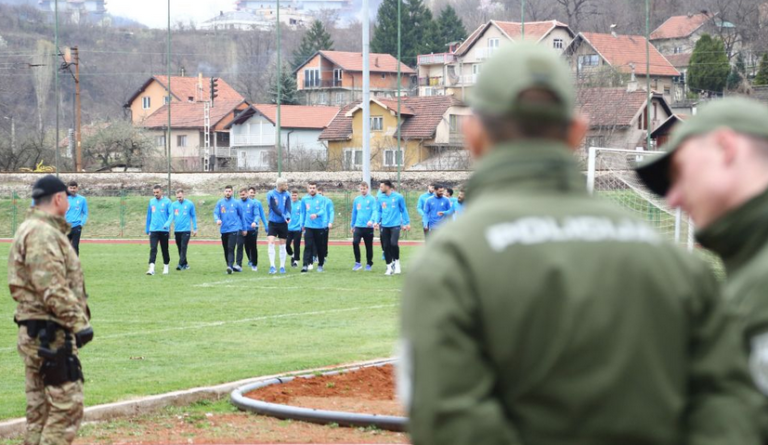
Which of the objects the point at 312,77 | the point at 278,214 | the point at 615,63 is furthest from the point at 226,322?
the point at 312,77

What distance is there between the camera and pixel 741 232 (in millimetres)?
3033

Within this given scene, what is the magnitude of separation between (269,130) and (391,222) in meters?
66.8

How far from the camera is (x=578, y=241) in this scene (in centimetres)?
255

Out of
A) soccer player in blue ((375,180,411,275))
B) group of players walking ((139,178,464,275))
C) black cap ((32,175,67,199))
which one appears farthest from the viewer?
group of players walking ((139,178,464,275))

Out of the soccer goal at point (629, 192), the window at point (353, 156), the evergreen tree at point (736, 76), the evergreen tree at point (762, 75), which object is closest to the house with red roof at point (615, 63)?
the evergreen tree at point (736, 76)

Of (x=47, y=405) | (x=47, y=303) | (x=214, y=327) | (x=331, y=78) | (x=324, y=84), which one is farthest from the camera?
(x=331, y=78)

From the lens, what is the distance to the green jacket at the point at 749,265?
9.12 ft

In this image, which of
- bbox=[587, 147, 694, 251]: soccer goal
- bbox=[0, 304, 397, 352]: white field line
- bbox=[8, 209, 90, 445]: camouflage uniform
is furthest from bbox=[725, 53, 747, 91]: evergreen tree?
bbox=[8, 209, 90, 445]: camouflage uniform

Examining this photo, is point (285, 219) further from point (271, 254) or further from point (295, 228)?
point (271, 254)

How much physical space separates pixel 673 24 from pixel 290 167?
117 feet

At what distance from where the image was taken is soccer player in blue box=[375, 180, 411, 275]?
80.5 feet

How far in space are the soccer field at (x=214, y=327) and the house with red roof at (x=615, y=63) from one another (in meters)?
30.4

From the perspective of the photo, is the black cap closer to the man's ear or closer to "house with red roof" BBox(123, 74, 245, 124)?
the man's ear

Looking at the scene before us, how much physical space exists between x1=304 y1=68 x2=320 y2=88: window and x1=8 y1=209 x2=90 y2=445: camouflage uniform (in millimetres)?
95110
